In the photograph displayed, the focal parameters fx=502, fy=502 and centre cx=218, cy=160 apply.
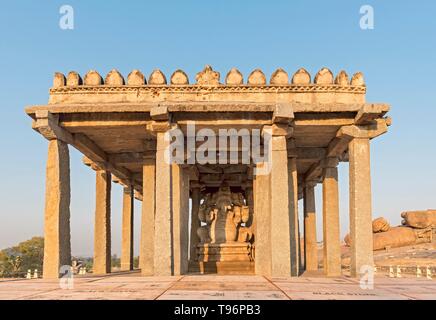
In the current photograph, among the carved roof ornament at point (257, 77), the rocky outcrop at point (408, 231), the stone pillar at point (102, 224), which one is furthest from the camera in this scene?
the rocky outcrop at point (408, 231)

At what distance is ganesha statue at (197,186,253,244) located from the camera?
28.5m

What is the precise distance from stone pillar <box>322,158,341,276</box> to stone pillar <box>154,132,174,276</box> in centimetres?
920

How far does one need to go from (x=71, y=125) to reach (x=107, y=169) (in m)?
7.44

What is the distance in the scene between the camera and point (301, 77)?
19875 mm

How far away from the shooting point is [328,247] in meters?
24.7

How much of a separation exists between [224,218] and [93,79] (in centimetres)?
1244

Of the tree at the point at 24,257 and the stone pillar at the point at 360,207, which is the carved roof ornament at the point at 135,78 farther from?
the tree at the point at 24,257

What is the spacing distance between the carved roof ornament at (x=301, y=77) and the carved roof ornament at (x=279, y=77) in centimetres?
32

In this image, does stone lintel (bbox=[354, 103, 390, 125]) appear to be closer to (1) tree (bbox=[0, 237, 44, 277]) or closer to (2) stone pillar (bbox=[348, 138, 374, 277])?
(2) stone pillar (bbox=[348, 138, 374, 277])

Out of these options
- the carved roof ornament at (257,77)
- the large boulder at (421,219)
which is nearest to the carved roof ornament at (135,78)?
the carved roof ornament at (257,77)

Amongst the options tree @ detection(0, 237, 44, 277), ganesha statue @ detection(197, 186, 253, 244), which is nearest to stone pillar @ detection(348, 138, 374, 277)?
ganesha statue @ detection(197, 186, 253, 244)

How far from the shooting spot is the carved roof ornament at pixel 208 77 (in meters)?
19.8
